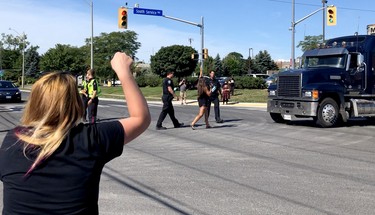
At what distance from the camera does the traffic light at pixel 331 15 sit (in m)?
27.3

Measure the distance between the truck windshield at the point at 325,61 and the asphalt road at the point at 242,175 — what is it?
11.7 feet

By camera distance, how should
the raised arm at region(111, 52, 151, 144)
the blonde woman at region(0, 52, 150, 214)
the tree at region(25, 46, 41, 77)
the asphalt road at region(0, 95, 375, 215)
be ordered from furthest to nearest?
the tree at region(25, 46, 41, 77) < the asphalt road at region(0, 95, 375, 215) < the raised arm at region(111, 52, 151, 144) < the blonde woman at region(0, 52, 150, 214)

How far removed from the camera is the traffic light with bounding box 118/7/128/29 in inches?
1093

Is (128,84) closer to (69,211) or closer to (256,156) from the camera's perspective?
(69,211)

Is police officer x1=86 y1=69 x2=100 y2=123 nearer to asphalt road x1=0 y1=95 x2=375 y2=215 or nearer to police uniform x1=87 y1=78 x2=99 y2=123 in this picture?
police uniform x1=87 y1=78 x2=99 y2=123

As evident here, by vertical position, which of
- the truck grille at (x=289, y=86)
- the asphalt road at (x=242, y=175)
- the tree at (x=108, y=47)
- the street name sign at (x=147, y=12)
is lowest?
the asphalt road at (x=242, y=175)

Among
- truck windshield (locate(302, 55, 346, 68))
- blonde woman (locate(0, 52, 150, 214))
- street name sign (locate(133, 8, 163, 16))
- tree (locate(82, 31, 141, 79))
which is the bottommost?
blonde woman (locate(0, 52, 150, 214))

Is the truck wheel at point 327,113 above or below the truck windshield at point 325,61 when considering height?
below

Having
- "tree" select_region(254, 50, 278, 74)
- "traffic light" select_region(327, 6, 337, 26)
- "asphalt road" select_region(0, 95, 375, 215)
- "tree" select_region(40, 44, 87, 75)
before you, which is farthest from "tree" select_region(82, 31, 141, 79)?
"asphalt road" select_region(0, 95, 375, 215)

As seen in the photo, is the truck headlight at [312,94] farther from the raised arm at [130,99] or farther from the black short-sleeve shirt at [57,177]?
the black short-sleeve shirt at [57,177]

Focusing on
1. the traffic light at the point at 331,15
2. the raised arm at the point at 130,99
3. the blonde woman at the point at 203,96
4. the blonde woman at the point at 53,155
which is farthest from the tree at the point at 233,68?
the blonde woman at the point at 53,155

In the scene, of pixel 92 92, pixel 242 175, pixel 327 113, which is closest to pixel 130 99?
pixel 242 175

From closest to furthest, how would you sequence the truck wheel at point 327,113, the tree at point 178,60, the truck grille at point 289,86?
1. the truck wheel at point 327,113
2. the truck grille at point 289,86
3. the tree at point 178,60

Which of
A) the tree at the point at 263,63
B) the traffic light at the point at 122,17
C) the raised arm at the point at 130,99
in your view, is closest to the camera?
the raised arm at the point at 130,99
